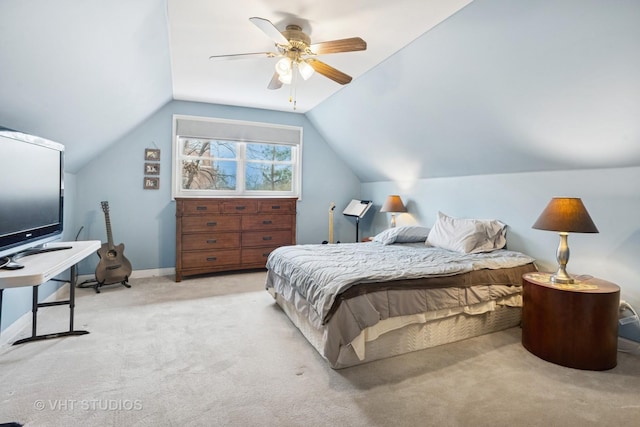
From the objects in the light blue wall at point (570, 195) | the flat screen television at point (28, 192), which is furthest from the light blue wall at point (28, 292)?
the light blue wall at point (570, 195)

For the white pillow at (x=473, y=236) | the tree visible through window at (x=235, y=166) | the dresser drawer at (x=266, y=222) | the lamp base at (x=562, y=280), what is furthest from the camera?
the tree visible through window at (x=235, y=166)

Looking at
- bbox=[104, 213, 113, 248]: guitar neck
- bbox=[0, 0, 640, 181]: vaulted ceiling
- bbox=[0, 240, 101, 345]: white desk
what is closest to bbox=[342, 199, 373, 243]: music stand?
bbox=[0, 0, 640, 181]: vaulted ceiling

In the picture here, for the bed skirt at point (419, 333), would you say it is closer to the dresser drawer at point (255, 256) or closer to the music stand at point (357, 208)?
the dresser drawer at point (255, 256)

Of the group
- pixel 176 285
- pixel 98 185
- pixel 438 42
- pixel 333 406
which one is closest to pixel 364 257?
pixel 333 406

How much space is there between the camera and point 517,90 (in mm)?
2529

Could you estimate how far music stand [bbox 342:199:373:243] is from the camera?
521 centimetres

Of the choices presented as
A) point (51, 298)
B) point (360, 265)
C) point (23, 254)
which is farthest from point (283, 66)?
point (51, 298)

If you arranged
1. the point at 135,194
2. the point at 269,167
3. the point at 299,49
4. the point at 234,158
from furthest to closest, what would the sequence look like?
the point at 269,167 → the point at 234,158 → the point at 135,194 → the point at 299,49

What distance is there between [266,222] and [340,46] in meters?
2.87

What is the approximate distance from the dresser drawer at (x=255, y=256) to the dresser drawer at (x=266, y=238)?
2.8 inches

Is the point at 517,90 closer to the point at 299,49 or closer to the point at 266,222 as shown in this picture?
the point at 299,49

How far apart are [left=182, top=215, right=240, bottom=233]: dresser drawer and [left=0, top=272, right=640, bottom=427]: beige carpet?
157cm

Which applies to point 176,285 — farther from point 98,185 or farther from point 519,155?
point 519,155

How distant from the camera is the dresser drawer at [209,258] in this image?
13.8 feet
